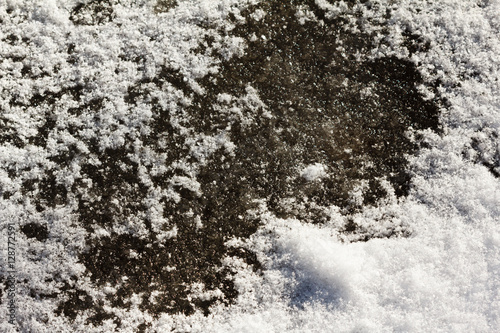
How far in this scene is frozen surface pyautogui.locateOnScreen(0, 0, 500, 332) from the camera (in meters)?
1.47

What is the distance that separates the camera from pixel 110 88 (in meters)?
1.58

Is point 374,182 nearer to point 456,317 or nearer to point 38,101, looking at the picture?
point 456,317

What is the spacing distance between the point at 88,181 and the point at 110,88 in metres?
0.40

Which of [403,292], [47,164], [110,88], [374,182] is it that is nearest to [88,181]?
[47,164]

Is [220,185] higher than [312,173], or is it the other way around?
[312,173]

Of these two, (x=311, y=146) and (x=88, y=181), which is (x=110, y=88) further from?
(x=311, y=146)

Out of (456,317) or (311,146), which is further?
(311,146)

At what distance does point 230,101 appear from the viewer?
1.59 meters

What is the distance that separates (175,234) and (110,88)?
668mm

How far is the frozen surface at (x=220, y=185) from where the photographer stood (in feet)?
4.82

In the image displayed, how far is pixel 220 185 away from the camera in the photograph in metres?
1.55

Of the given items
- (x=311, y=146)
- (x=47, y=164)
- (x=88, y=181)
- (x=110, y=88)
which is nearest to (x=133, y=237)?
(x=88, y=181)

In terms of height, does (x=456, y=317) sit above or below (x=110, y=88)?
below

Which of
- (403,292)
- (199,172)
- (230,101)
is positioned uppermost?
(230,101)
